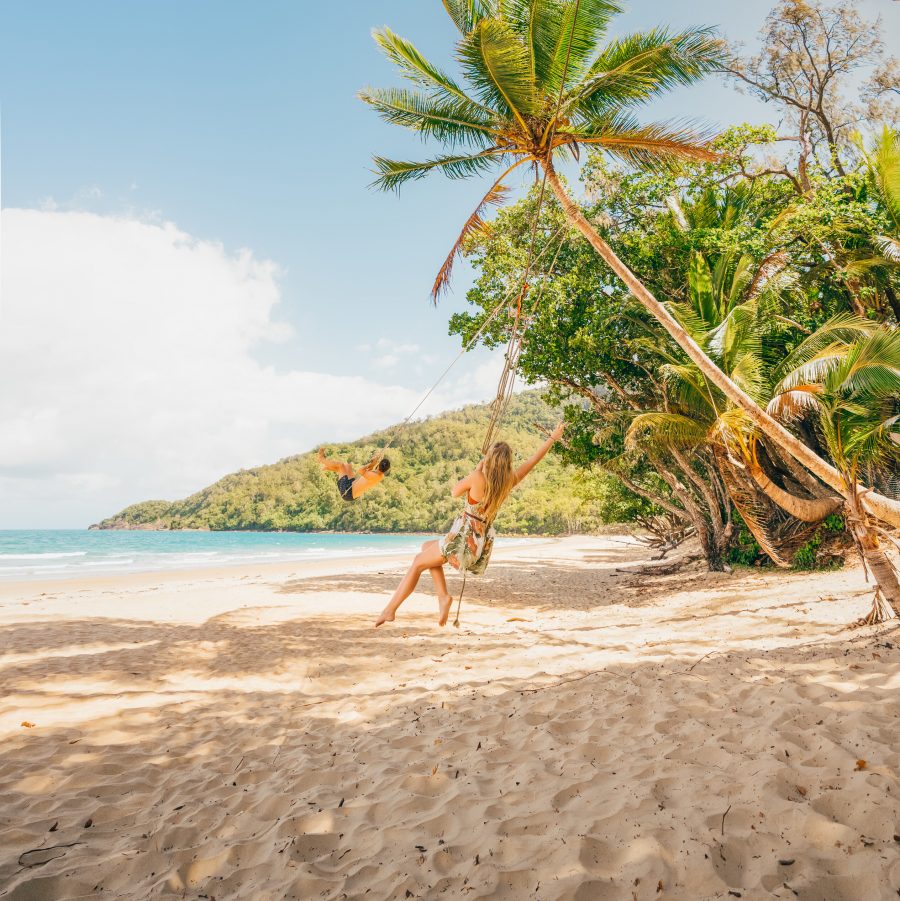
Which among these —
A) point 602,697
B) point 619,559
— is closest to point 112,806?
point 602,697

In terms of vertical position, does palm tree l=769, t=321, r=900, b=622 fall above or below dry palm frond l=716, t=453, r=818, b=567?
above

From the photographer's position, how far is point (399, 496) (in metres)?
65.2

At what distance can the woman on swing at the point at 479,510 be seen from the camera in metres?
4.49

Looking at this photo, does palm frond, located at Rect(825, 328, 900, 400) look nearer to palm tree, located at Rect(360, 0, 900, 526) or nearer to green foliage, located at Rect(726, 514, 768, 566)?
palm tree, located at Rect(360, 0, 900, 526)

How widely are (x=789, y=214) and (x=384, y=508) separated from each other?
201 feet

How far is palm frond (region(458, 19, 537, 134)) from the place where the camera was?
5.13 metres

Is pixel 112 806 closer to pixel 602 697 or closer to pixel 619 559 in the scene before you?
pixel 602 697

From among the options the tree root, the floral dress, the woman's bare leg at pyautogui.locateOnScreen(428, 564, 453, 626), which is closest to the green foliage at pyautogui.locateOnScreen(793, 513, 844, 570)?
the tree root

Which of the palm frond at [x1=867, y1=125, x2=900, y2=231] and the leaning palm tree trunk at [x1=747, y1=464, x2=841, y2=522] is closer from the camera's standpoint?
the leaning palm tree trunk at [x1=747, y1=464, x2=841, y2=522]

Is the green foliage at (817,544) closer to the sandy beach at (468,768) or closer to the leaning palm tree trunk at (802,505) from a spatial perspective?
the leaning palm tree trunk at (802,505)

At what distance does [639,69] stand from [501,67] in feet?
5.32

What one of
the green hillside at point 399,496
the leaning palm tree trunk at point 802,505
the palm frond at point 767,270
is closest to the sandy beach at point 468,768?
the leaning palm tree trunk at point 802,505

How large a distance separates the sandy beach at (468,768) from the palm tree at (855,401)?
51cm

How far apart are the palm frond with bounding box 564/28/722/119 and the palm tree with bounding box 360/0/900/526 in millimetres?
10
